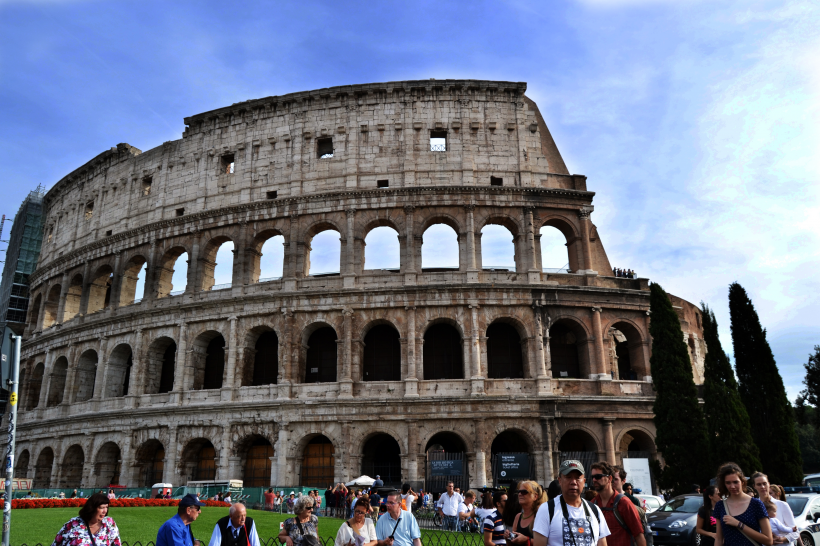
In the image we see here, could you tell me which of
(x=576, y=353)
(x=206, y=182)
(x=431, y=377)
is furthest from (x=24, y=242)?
(x=576, y=353)

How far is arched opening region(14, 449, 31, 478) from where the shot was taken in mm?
35125

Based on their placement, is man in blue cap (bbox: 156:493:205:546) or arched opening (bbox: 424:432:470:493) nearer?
man in blue cap (bbox: 156:493:205:546)

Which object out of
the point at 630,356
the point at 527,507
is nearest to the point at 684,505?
the point at 527,507

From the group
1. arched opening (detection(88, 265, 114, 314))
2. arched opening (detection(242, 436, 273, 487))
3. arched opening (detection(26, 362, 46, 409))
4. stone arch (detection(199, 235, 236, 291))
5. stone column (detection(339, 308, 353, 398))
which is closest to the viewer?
stone column (detection(339, 308, 353, 398))

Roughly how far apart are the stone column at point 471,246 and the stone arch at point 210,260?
39.6 feet

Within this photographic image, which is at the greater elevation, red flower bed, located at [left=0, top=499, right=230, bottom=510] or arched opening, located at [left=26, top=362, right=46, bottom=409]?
arched opening, located at [left=26, top=362, right=46, bottom=409]

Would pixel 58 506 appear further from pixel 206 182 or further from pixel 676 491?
pixel 676 491

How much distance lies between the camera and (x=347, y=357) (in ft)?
90.3

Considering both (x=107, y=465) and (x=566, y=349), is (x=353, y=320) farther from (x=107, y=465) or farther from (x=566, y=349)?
(x=107, y=465)

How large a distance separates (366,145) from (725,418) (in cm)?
2010

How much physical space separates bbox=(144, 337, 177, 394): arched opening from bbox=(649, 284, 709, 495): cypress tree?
74.7ft

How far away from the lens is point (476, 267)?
2869 cm

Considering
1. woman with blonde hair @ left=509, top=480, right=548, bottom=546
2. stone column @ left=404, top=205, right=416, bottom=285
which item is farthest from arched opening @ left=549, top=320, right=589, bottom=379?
woman with blonde hair @ left=509, top=480, right=548, bottom=546

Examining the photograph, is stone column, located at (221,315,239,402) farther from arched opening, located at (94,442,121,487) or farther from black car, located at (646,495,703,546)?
black car, located at (646,495,703,546)
